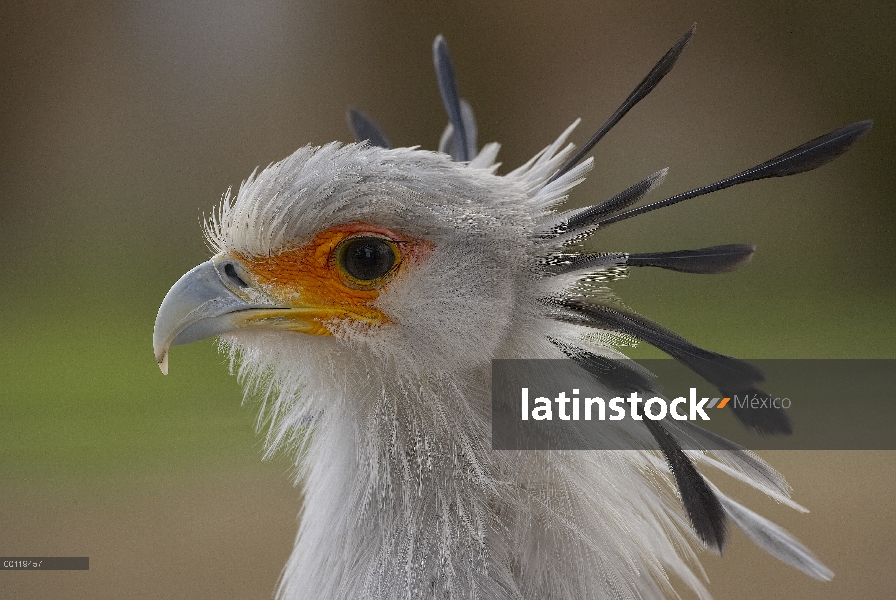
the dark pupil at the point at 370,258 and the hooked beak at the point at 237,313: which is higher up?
the dark pupil at the point at 370,258

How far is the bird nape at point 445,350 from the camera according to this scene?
116cm

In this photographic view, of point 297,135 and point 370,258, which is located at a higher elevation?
point 297,135

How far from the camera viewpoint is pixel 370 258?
3.93 feet

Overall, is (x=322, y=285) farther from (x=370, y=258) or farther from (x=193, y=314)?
(x=193, y=314)

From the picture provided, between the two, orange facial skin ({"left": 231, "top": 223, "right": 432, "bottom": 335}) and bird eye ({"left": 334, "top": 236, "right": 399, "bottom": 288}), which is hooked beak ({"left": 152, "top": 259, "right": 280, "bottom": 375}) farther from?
bird eye ({"left": 334, "top": 236, "right": 399, "bottom": 288})

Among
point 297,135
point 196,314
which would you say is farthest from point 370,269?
point 297,135

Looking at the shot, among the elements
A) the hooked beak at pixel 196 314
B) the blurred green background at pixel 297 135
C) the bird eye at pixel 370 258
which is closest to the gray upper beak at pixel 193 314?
the hooked beak at pixel 196 314

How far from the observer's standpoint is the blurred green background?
15.4ft

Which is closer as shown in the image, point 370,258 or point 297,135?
point 370,258

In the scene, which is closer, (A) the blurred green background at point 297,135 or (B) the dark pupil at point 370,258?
(B) the dark pupil at point 370,258

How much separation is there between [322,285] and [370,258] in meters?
0.08

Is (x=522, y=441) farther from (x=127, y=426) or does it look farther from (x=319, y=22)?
(x=319, y=22)

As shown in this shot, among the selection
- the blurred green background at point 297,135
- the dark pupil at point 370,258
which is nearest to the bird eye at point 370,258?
the dark pupil at point 370,258

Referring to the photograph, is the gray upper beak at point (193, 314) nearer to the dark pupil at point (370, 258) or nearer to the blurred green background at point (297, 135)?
the dark pupil at point (370, 258)
